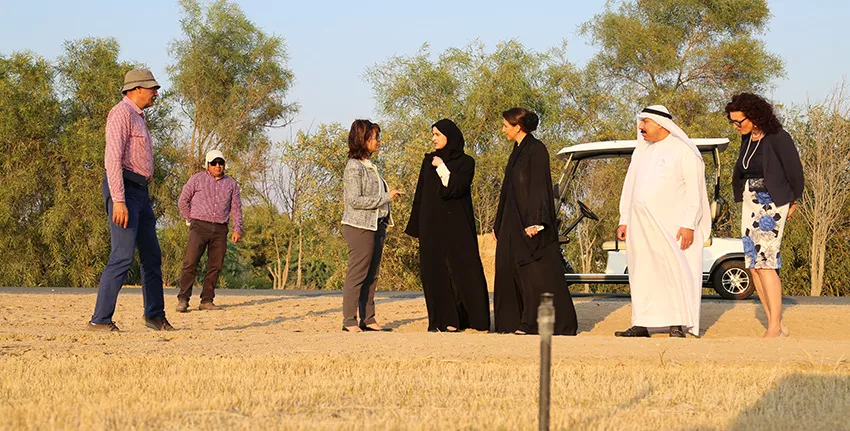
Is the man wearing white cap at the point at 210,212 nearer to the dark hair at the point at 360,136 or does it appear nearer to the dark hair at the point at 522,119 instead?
the dark hair at the point at 360,136

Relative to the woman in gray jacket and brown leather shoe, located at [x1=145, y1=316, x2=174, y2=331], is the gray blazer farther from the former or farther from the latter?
brown leather shoe, located at [x1=145, y1=316, x2=174, y2=331]

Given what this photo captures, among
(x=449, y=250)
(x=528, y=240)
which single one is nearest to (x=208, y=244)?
(x=449, y=250)

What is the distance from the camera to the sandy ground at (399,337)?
25.1 ft

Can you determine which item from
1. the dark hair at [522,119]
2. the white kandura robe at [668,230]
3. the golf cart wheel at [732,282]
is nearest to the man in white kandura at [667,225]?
the white kandura robe at [668,230]

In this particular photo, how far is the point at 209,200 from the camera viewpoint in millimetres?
13641

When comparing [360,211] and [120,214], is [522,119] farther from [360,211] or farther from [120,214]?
[120,214]

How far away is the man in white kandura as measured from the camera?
9398 millimetres

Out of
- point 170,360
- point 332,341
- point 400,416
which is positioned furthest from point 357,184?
point 400,416

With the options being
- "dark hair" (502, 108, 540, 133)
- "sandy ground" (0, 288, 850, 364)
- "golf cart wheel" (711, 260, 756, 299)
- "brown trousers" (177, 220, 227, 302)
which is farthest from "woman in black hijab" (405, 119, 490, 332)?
"golf cart wheel" (711, 260, 756, 299)

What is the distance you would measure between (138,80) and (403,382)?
4400 millimetres

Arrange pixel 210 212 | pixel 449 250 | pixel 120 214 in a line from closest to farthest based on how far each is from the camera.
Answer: pixel 120 214
pixel 449 250
pixel 210 212

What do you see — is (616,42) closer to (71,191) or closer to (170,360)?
(71,191)

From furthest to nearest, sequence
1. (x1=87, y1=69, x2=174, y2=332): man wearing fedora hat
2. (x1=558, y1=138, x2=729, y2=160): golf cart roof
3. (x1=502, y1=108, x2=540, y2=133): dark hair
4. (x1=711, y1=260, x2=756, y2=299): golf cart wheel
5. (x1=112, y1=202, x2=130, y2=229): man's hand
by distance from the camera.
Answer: (x1=711, y1=260, x2=756, y2=299): golf cart wheel
(x1=558, y1=138, x2=729, y2=160): golf cart roof
(x1=502, y1=108, x2=540, y2=133): dark hair
(x1=87, y1=69, x2=174, y2=332): man wearing fedora hat
(x1=112, y1=202, x2=130, y2=229): man's hand

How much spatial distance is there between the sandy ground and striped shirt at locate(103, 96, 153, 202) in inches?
50.8
